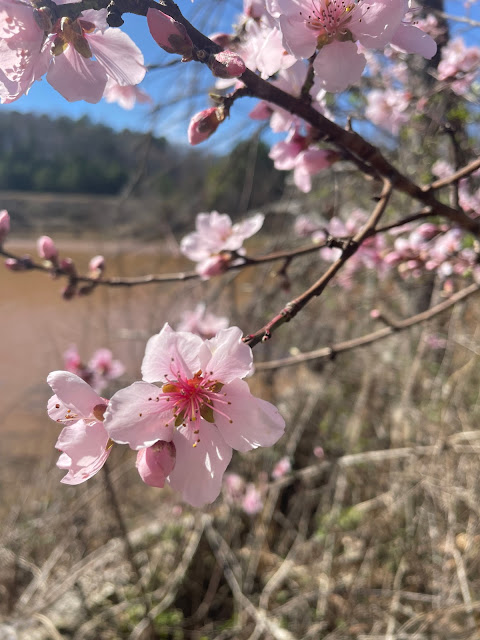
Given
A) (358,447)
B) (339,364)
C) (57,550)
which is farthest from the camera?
(339,364)

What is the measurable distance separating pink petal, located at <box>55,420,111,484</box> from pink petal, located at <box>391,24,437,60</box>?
569mm

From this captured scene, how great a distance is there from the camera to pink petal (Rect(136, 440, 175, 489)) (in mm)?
453

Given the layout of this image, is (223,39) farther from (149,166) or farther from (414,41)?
(149,166)

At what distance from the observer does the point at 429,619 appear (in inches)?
49.7

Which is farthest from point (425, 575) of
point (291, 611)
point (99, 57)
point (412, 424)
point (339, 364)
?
point (99, 57)

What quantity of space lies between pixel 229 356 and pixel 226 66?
0.29 m

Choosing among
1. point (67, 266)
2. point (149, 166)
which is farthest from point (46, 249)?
point (149, 166)

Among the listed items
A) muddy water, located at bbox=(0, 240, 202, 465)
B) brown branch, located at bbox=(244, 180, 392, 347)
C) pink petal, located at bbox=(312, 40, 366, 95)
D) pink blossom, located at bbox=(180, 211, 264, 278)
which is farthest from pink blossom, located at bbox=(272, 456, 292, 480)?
pink petal, located at bbox=(312, 40, 366, 95)

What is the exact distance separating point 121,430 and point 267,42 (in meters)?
0.50

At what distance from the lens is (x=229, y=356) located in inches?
18.1

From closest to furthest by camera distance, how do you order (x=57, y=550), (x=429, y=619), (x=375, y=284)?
(x=429, y=619) → (x=57, y=550) → (x=375, y=284)

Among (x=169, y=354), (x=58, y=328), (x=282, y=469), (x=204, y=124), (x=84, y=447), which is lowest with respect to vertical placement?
(x=58, y=328)

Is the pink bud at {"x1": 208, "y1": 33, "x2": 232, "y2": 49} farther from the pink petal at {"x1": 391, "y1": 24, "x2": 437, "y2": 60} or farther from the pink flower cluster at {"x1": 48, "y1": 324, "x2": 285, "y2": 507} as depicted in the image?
the pink flower cluster at {"x1": 48, "y1": 324, "x2": 285, "y2": 507}

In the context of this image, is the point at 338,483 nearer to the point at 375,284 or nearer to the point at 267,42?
the point at 375,284
